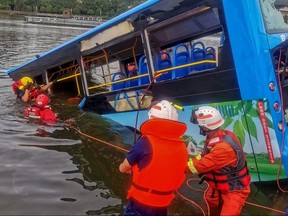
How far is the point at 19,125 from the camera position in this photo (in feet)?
28.4

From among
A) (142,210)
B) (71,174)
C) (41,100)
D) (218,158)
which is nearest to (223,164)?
(218,158)

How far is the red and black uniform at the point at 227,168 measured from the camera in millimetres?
4441

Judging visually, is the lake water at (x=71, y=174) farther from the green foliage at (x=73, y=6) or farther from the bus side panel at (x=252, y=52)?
the green foliage at (x=73, y=6)

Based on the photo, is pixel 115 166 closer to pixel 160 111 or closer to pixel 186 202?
pixel 186 202

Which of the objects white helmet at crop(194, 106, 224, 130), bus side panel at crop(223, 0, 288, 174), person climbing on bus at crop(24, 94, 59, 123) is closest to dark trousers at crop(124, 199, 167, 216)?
white helmet at crop(194, 106, 224, 130)

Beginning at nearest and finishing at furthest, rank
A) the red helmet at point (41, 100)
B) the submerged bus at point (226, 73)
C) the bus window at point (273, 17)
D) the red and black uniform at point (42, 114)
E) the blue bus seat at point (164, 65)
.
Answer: the submerged bus at point (226, 73) < the bus window at point (273, 17) < the blue bus seat at point (164, 65) < the red helmet at point (41, 100) < the red and black uniform at point (42, 114)

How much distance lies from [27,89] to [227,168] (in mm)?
7597

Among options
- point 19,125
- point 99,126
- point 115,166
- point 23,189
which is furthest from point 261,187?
point 19,125

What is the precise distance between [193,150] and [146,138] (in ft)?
8.31

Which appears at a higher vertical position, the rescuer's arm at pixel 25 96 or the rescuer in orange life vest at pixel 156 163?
the rescuer's arm at pixel 25 96

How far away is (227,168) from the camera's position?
4.57 m

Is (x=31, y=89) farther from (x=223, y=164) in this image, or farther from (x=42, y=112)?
(x=223, y=164)

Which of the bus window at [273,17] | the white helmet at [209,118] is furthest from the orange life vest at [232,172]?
the bus window at [273,17]

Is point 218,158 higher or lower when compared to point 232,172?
higher
